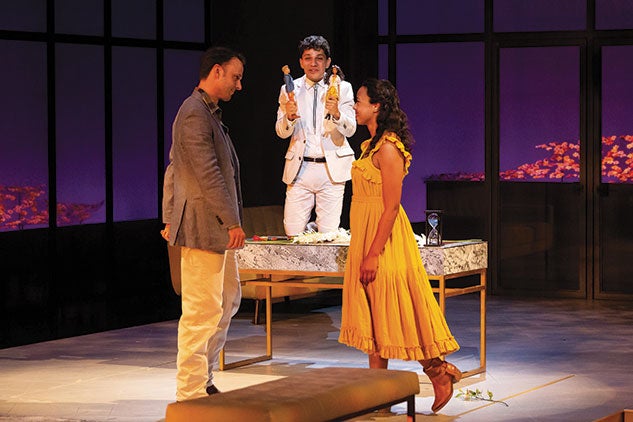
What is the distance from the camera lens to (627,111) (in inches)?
432

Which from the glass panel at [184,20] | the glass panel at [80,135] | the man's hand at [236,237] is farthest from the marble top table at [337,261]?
the glass panel at [184,20]

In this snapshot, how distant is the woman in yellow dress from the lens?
6.33 m

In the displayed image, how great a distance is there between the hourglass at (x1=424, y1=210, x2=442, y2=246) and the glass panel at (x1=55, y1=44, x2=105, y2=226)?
3.10 m

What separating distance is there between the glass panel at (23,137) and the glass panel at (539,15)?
4202 millimetres

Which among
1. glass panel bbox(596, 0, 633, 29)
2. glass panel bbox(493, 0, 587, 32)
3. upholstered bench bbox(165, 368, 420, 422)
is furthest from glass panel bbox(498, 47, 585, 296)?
upholstered bench bbox(165, 368, 420, 422)

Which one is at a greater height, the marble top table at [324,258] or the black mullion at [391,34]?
the black mullion at [391,34]

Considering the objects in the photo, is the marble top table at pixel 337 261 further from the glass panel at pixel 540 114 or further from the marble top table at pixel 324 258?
the glass panel at pixel 540 114

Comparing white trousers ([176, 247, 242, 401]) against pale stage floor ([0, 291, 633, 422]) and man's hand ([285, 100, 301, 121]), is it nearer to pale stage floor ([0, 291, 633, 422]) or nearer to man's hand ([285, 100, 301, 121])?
pale stage floor ([0, 291, 633, 422])

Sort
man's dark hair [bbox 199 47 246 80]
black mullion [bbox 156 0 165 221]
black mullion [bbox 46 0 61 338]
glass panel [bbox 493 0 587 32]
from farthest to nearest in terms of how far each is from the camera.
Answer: glass panel [bbox 493 0 587 32], black mullion [bbox 156 0 165 221], black mullion [bbox 46 0 61 338], man's dark hair [bbox 199 47 246 80]

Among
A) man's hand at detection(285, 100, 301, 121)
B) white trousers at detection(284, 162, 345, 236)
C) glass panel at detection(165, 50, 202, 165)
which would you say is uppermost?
glass panel at detection(165, 50, 202, 165)

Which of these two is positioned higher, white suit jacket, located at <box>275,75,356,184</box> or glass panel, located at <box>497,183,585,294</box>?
white suit jacket, located at <box>275,75,356,184</box>

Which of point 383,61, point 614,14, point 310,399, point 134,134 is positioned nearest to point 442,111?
point 383,61

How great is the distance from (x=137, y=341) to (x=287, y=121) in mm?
1907

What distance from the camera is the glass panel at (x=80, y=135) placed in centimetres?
916
